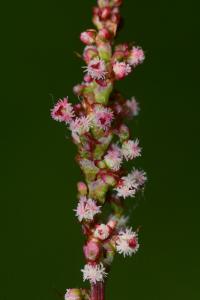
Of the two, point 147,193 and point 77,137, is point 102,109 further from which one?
point 147,193

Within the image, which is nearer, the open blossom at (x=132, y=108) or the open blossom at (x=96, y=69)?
the open blossom at (x=96, y=69)

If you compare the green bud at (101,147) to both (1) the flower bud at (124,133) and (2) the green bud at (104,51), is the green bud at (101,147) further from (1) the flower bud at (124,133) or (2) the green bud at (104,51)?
(2) the green bud at (104,51)

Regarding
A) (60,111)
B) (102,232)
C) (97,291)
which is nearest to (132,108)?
(60,111)

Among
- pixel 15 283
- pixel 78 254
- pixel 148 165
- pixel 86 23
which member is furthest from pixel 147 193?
pixel 86 23

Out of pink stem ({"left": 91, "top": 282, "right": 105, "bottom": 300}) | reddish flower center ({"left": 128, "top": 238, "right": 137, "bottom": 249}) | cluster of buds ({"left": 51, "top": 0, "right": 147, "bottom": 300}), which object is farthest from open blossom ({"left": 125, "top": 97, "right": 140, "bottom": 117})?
pink stem ({"left": 91, "top": 282, "right": 105, "bottom": 300})

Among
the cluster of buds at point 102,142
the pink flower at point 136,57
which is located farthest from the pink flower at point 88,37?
the pink flower at point 136,57

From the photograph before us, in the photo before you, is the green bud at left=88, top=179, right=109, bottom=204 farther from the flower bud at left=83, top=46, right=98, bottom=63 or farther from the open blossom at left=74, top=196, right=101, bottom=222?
the flower bud at left=83, top=46, right=98, bottom=63
